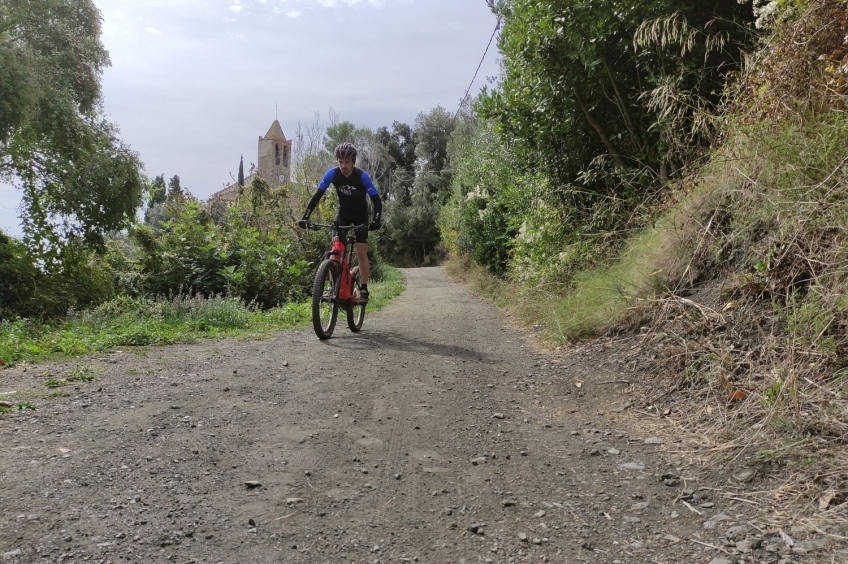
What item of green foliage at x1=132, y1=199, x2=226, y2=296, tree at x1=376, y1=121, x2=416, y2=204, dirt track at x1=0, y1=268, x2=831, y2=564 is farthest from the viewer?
tree at x1=376, y1=121, x2=416, y2=204

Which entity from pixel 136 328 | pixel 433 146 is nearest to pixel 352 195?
pixel 136 328

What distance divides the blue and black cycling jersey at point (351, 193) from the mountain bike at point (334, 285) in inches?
7.4

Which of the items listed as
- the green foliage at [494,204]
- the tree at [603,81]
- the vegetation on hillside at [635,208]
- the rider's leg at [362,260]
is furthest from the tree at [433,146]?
the rider's leg at [362,260]

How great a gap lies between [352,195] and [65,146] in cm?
1153

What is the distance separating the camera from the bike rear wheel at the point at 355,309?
7.06 m

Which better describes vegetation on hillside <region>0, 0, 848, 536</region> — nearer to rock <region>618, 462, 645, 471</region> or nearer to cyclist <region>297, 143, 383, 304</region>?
rock <region>618, 462, 645, 471</region>

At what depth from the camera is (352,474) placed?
9.46ft

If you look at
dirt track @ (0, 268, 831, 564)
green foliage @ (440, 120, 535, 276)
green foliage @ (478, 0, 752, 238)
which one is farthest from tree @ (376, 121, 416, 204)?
dirt track @ (0, 268, 831, 564)

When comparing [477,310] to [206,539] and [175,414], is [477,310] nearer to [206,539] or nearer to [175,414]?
[175,414]

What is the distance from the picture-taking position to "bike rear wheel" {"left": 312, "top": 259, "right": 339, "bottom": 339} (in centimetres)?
653

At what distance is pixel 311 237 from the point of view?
1892 cm

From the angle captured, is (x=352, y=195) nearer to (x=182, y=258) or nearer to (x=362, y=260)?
(x=362, y=260)

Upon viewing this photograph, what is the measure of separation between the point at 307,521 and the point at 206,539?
0.38 metres

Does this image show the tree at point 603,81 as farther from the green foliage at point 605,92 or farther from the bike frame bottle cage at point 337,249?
the bike frame bottle cage at point 337,249
